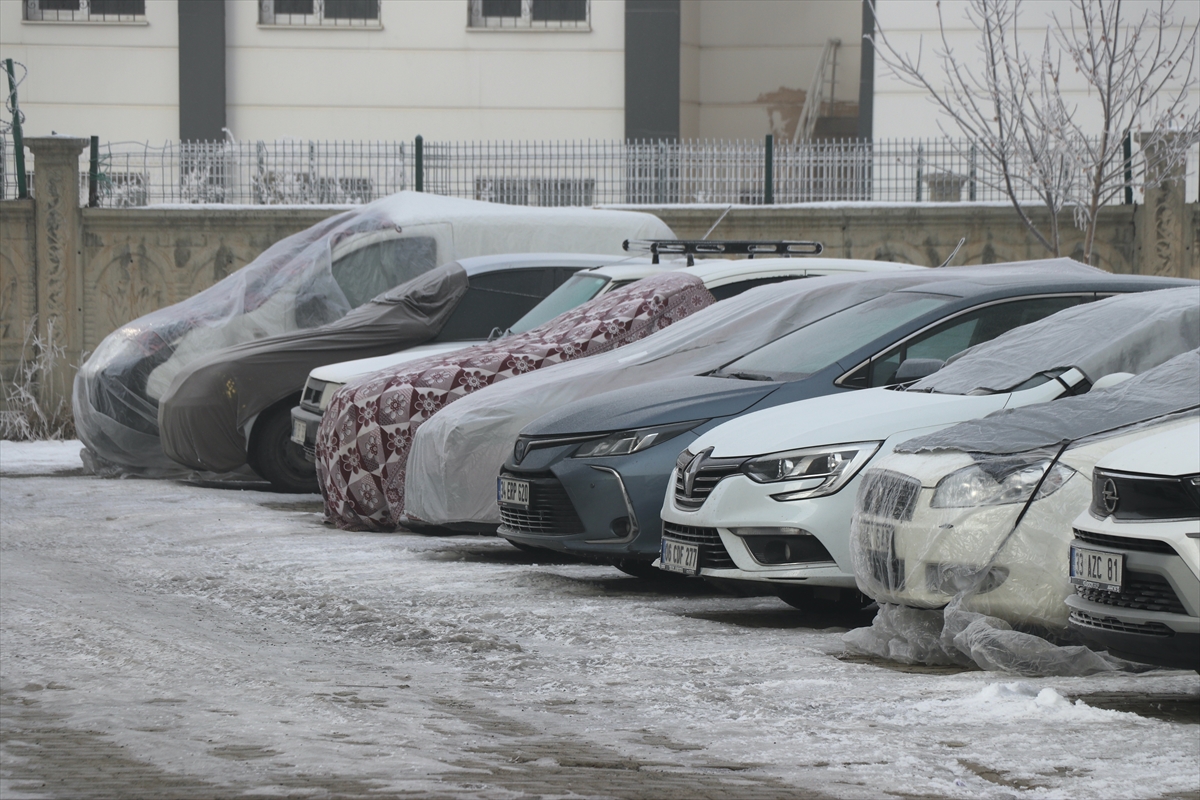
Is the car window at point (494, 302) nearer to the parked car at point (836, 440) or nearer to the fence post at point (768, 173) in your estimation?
the parked car at point (836, 440)

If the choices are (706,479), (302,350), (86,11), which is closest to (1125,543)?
(706,479)

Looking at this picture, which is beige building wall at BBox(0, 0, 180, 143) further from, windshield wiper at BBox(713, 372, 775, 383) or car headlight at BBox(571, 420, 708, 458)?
car headlight at BBox(571, 420, 708, 458)

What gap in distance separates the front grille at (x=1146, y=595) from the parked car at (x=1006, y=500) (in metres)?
0.61

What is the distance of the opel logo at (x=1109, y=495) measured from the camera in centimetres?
527

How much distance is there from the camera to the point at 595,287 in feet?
38.3

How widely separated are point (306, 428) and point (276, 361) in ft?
4.14

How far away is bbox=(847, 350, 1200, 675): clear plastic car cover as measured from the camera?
5.94 metres

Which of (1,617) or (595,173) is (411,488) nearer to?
(1,617)

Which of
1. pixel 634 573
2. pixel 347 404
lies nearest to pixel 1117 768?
pixel 634 573

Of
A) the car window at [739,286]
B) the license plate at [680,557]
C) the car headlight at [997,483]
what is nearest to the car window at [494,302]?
the car window at [739,286]

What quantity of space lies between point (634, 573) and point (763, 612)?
1.18 meters

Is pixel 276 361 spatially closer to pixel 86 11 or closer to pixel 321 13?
pixel 321 13

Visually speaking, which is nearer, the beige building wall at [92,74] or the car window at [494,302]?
the car window at [494,302]

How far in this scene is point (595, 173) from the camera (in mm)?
19984
